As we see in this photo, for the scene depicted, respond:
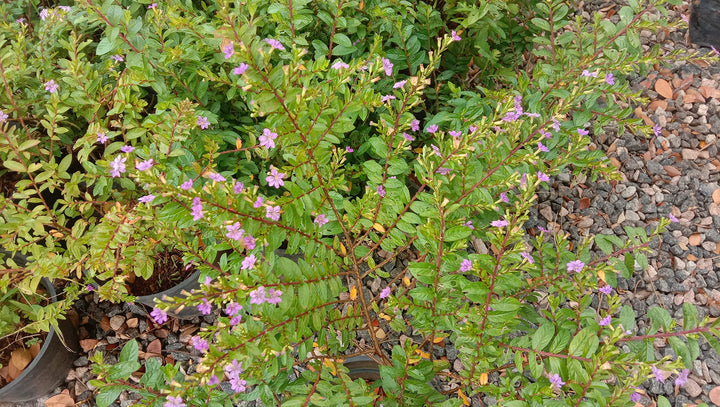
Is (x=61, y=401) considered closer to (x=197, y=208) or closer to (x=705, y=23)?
(x=197, y=208)

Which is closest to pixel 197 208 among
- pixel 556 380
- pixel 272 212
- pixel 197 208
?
pixel 197 208

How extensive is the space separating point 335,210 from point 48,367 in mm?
1567

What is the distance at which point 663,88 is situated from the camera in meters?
3.10

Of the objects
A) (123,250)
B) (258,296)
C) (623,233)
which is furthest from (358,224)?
(623,233)

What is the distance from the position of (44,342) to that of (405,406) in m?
1.65

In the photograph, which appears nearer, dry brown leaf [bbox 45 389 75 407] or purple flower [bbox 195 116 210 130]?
purple flower [bbox 195 116 210 130]

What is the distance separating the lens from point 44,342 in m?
2.15

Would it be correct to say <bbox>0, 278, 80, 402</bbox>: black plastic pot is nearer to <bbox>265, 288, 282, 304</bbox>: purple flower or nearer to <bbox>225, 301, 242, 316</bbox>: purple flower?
<bbox>225, 301, 242, 316</bbox>: purple flower

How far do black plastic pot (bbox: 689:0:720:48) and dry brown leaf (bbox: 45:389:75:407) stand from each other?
4.08 metres

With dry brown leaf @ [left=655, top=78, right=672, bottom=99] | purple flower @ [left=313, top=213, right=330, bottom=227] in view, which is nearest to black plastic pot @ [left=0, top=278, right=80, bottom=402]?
purple flower @ [left=313, top=213, right=330, bottom=227]

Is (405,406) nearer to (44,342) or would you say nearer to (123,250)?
(123,250)

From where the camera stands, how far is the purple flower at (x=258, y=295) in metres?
1.20

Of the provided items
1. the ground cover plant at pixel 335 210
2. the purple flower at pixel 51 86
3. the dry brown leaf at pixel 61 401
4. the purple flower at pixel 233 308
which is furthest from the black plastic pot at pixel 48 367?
the purple flower at pixel 233 308

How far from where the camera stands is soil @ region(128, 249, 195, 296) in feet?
7.45
